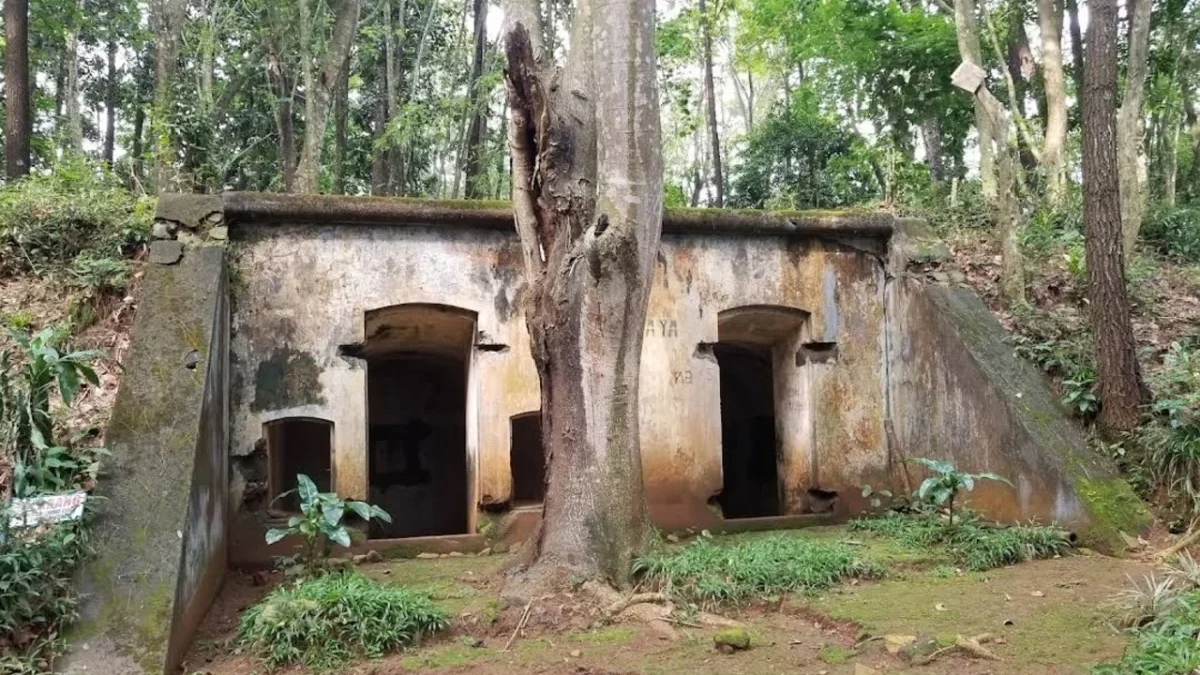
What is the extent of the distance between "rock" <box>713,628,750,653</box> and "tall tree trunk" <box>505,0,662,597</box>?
101 centimetres

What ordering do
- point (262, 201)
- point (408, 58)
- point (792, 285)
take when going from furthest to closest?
point (408, 58) → point (792, 285) → point (262, 201)

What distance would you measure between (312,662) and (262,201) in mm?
4122

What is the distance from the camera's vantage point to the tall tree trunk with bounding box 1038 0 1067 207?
1233 cm

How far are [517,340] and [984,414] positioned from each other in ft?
13.4

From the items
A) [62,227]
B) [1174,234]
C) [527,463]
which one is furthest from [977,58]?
[62,227]

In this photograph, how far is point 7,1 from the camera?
11.3 metres

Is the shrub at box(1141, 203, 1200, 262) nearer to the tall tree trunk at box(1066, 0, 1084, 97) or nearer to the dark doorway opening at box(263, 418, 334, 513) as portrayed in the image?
the tall tree trunk at box(1066, 0, 1084, 97)

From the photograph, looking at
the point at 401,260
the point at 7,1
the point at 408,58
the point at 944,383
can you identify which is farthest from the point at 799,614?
the point at 408,58

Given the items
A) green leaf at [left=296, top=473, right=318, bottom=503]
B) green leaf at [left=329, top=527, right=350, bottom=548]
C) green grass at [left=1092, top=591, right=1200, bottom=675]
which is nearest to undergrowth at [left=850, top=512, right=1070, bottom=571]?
green grass at [left=1092, top=591, right=1200, bottom=675]

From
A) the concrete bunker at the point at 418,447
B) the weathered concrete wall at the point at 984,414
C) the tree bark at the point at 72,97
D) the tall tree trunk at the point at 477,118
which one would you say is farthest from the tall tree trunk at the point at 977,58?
the tree bark at the point at 72,97

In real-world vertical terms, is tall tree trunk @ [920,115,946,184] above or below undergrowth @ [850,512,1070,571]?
above

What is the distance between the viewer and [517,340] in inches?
322

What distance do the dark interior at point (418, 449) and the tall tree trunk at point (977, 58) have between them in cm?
755

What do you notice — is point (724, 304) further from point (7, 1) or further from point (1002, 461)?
point (7, 1)
